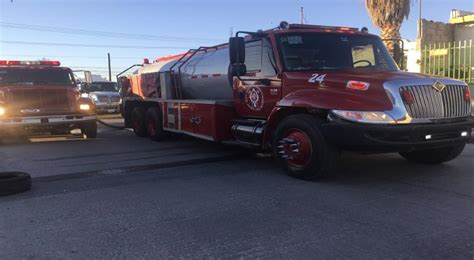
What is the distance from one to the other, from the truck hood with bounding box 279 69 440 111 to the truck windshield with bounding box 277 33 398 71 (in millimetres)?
338

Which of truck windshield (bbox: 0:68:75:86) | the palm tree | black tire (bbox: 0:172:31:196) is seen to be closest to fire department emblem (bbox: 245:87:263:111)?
black tire (bbox: 0:172:31:196)

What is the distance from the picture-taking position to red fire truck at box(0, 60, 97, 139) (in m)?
11.5

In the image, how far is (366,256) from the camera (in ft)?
13.0

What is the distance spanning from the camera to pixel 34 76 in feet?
41.7

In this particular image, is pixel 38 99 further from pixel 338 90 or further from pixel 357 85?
pixel 357 85

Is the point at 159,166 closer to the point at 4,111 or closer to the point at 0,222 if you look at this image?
the point at 0,222

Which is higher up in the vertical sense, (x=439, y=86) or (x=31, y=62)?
(x=31, y=62)

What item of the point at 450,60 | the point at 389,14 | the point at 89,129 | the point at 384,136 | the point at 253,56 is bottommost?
the point at 89,129

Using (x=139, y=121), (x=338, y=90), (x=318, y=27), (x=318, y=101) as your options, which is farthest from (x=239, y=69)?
(x=139, y=121)

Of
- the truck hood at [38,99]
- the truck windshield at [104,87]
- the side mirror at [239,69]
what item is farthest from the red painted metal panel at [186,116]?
the truck windshield at [104,87]

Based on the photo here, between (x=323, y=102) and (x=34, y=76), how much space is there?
30.2 feet

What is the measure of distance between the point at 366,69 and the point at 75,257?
17.1 feet

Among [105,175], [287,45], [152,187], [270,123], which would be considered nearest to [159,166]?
[105,175]

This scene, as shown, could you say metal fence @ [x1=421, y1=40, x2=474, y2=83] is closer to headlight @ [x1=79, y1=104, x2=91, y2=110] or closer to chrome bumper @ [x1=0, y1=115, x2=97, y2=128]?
headlight @ [x1=79, y1=104, x2=91, y2=110]
